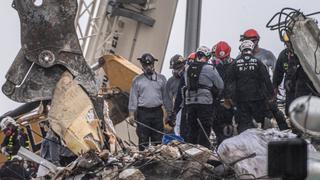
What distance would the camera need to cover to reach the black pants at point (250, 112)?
16750 mm

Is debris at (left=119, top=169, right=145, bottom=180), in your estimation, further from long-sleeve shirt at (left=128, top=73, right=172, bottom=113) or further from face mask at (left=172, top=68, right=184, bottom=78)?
face mask at (left=172, top=68, right=184, bottom=78)

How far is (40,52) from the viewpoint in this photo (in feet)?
49.0

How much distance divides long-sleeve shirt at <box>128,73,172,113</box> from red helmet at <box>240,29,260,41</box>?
68.3 inches

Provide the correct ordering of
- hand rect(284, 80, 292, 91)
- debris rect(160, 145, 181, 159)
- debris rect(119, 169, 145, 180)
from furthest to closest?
hand rect(284, 80, 292, 91) → debris rect(160, 145, 181, 159) → debris rect(119, 169, 145, 180)

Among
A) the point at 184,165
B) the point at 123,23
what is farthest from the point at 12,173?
the point at 123,23

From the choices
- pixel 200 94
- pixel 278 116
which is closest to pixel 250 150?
pixel 278 116

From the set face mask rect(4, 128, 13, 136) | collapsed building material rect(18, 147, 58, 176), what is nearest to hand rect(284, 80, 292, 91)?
collapsed building material rect(18, 147, 58, 176)

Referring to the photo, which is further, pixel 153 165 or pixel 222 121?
pixel 222 121

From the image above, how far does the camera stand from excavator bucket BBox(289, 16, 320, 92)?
45.1 feet

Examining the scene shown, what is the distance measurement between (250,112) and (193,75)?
3.37ft

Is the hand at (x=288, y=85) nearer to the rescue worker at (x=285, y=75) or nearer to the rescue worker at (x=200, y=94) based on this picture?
the rescue worker at (x=285, y=75)

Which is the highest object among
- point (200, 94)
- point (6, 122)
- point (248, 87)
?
point (248, 87)

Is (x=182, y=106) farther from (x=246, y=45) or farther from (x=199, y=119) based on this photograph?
(x=246, y=45)

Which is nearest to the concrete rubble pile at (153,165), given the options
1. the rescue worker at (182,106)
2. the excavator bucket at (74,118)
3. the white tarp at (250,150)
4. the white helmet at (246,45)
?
the white tarp at (250,150)
